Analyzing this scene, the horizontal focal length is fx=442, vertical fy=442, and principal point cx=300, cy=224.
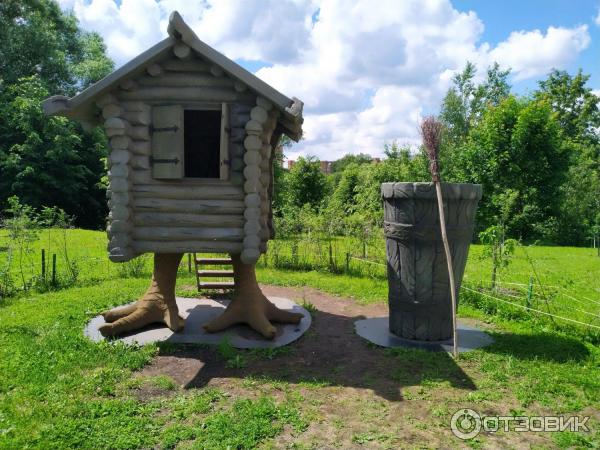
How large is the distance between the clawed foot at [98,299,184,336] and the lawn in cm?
49

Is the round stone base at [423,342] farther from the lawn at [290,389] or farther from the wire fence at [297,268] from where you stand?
the wire fence at [297,268]

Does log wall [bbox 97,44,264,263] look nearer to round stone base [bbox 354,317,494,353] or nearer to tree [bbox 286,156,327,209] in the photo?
round stone base [bbox 354,317,494,353]

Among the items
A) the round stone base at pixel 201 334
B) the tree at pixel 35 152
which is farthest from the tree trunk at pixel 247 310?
the tree at pixel 35 152

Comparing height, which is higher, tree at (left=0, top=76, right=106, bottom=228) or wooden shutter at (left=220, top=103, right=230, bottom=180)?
tree at (left=0, top=76, right=106, bottom=228)

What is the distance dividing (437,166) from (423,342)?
2.34 m

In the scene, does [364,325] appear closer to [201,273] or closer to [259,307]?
[259,307]

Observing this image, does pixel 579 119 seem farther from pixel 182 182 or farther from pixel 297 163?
pixel 182 182

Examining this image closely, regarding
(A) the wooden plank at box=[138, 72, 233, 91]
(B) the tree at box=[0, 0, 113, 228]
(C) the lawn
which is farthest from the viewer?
(B) the tree at box=[0, 0, 113, 228]

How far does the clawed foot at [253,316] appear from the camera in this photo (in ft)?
20.2

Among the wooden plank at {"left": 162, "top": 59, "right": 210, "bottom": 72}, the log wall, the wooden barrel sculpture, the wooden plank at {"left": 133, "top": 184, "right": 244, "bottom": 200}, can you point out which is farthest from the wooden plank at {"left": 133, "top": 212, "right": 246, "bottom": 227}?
the wooden barrel sculpture

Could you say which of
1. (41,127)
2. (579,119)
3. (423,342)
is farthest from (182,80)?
(579,119)

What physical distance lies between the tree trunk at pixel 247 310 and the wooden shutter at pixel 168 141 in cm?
163

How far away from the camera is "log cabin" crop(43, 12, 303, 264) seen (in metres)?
5.50

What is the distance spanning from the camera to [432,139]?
5.52 meters
